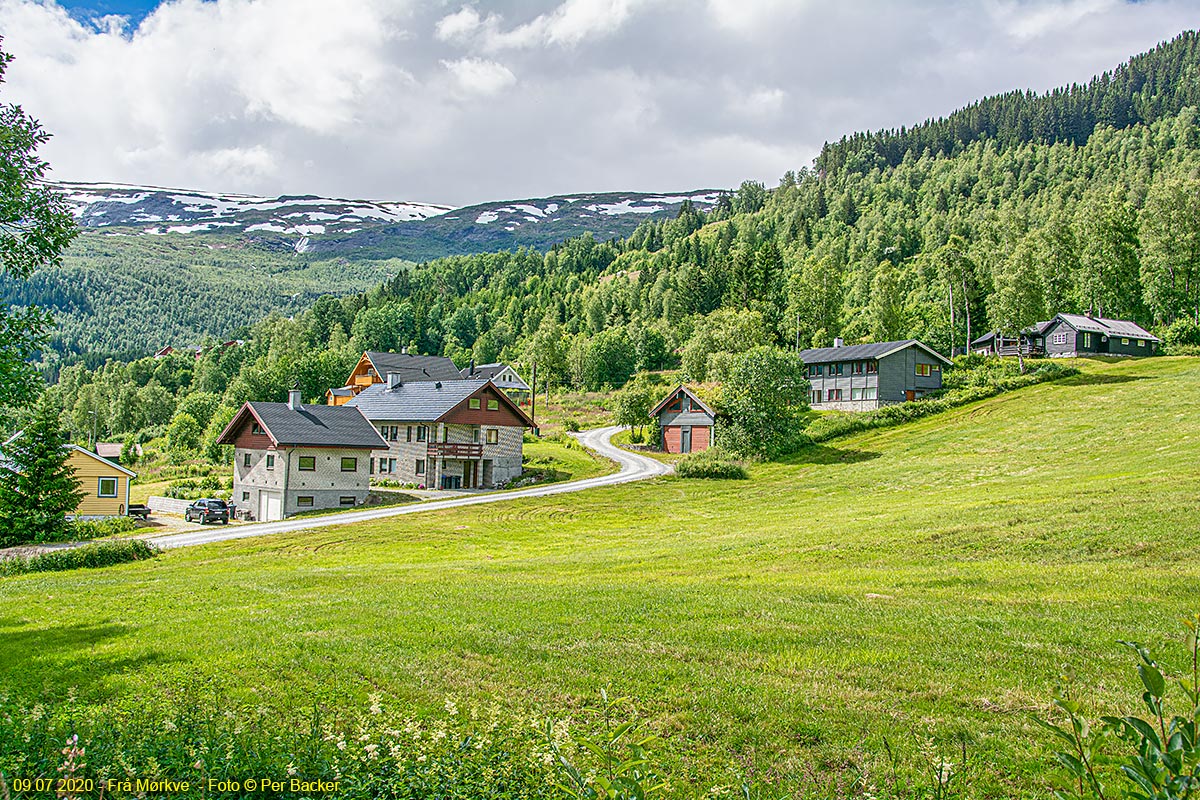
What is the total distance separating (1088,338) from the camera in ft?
255

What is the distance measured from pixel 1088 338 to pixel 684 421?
151 feet

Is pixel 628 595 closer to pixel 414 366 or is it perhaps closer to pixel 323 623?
pixel 323 623

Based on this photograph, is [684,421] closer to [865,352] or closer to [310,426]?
[865,352]

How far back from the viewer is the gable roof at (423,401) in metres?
57.3

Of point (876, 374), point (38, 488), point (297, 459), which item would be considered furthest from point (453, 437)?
point (876, 374)

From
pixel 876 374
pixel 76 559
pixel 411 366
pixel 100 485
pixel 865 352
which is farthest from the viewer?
pixel 411 366

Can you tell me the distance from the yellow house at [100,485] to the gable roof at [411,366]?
4185 cm

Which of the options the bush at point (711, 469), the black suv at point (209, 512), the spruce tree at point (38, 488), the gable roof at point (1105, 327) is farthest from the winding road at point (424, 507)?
the gable roof at point (1105, 327)

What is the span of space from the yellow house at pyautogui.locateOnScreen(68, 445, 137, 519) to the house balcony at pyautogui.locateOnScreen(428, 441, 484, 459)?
20.9 metres

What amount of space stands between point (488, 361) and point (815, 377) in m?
93.5

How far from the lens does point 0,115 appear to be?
14.3m

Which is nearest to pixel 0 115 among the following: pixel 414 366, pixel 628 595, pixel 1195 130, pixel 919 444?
pixel 628 595

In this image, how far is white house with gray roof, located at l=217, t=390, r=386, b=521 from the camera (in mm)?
47344

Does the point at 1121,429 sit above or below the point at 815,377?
below
